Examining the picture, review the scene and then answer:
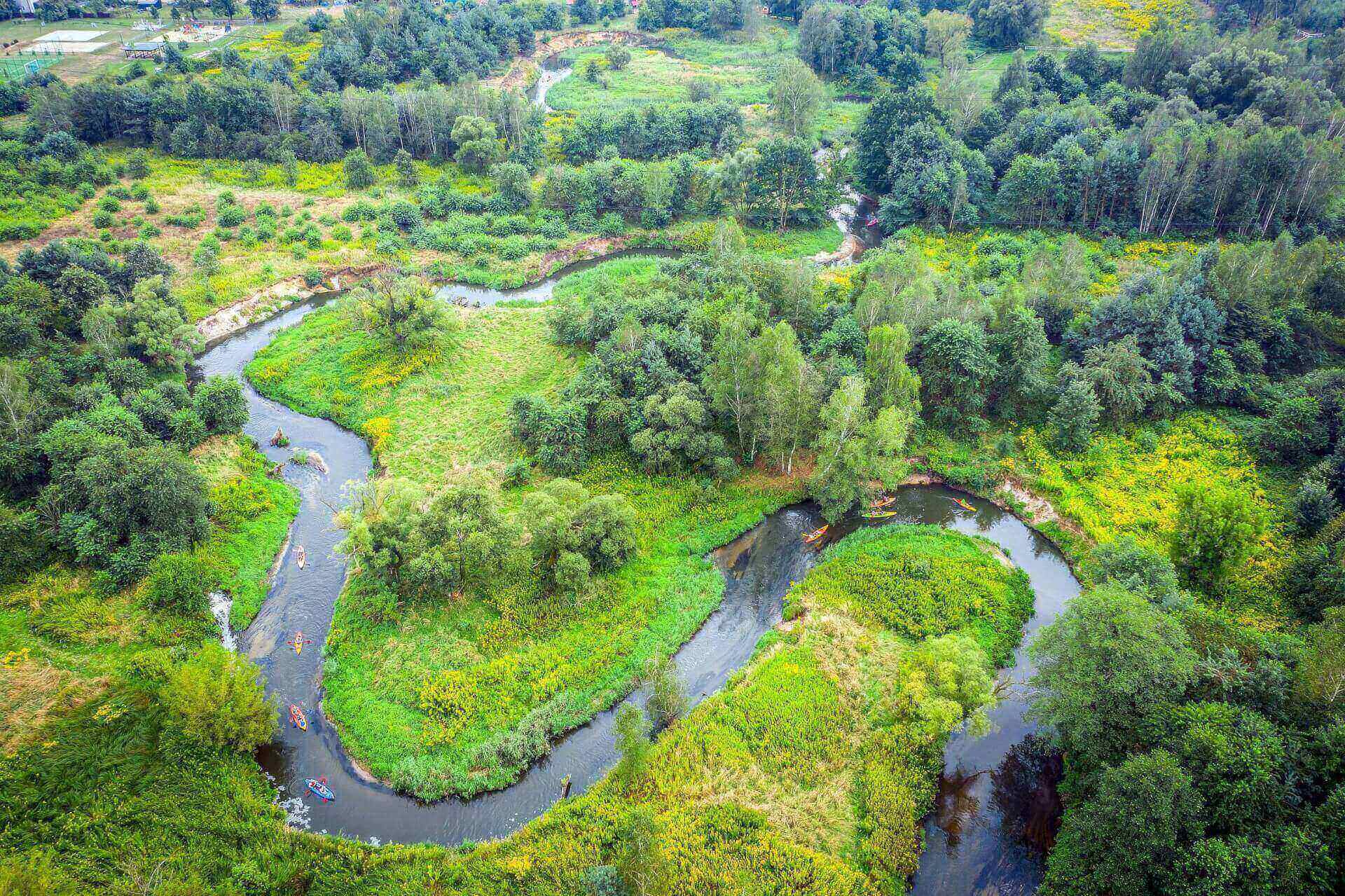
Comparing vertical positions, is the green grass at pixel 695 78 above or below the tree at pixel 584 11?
below

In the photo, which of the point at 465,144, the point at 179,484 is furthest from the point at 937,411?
the point at 465,144

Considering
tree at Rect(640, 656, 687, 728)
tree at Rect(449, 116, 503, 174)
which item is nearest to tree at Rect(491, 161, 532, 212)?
tree at Rect(449, 116, 503, 174)

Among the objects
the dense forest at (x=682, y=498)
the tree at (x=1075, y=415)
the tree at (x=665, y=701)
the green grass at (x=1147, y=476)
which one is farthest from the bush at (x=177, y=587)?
the tree at (x=1075, y=415)

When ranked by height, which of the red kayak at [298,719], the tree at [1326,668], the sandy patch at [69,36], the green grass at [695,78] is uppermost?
the sandy patch at [69,36]

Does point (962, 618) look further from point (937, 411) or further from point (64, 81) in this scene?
point (64, 81)

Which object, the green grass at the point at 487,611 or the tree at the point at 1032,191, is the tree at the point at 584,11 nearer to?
the tree at the point at 1032,191
